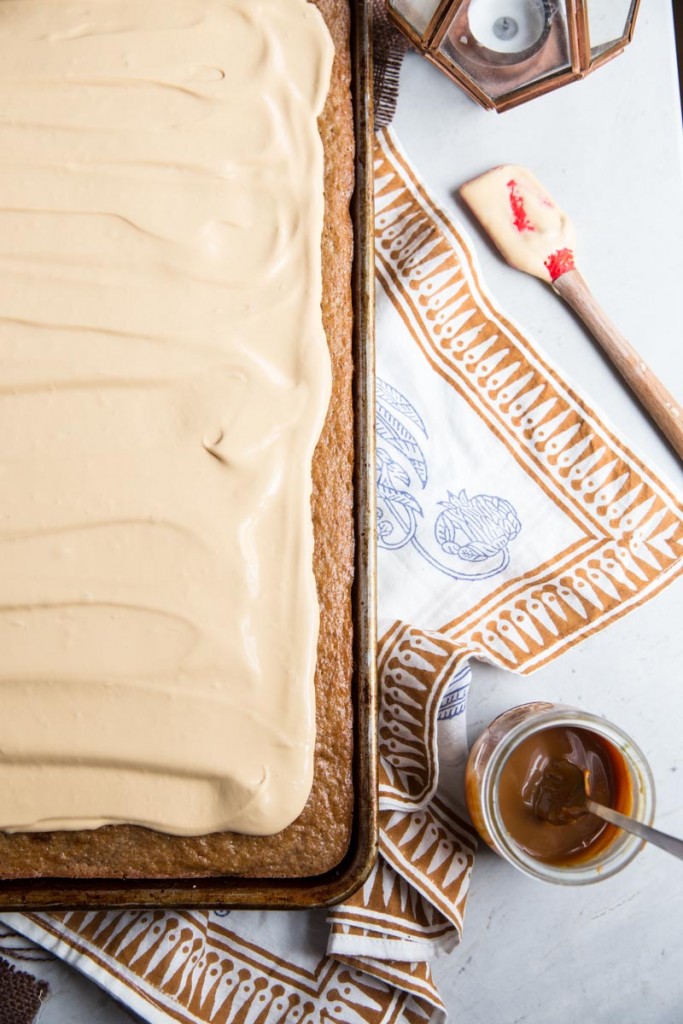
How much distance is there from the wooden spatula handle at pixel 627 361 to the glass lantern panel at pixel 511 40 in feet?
1.07

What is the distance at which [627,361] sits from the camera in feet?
4.71

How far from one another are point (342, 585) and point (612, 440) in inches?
22.1

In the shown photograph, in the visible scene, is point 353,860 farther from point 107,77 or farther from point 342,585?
point 107,77

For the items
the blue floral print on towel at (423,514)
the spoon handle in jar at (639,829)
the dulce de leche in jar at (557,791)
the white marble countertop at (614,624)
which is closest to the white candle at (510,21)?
the white marble countertop at (614,624)

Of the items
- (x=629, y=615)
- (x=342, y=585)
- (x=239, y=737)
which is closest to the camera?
(x=239, y=737)

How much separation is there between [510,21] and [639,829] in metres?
1.22

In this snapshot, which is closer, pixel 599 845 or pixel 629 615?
pixel 599 845

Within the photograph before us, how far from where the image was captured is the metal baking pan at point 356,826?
3.65 ft

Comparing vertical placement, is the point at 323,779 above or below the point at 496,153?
below

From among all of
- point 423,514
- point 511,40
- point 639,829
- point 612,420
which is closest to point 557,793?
point 639,829

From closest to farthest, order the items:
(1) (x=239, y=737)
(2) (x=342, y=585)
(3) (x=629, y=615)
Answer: (1) (x=239, y=737) → (2) (x=342, y=585) → (3) (x=629, y=615)

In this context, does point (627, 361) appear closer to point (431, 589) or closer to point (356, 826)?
point (431, 589)

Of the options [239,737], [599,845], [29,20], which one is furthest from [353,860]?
[29,20]

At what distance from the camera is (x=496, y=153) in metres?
1.49
